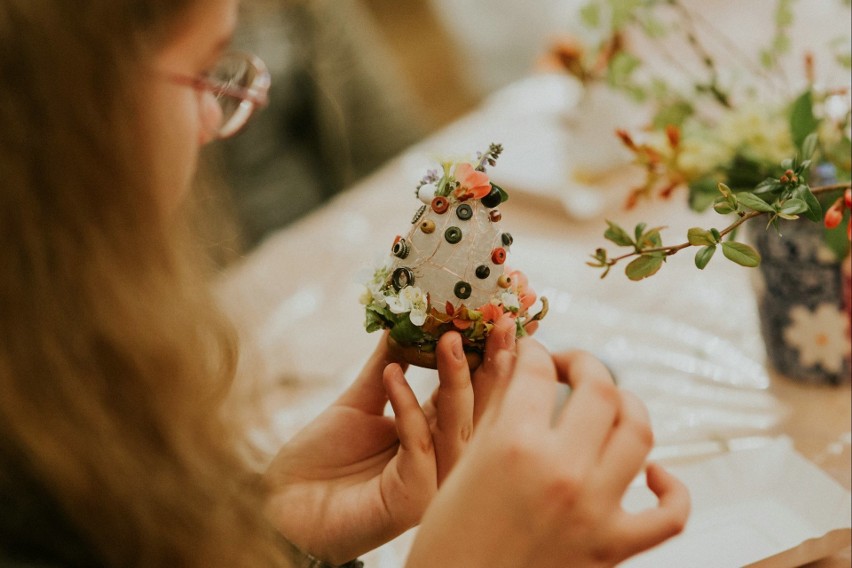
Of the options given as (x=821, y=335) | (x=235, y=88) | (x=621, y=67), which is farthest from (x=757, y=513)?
(x=235, y=88)

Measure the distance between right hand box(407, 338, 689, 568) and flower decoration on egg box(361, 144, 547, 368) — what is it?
0.09 metres

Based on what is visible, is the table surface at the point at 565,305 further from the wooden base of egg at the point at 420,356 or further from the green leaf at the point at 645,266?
the green leaf at the point at 645,266

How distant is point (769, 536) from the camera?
2.37 ft

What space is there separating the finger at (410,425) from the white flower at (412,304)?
0.14 feet

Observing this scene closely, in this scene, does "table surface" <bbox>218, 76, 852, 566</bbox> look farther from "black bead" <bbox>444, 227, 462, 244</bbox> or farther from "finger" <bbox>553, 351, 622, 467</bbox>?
"finger" <bbox>553, 351, 622, 467</bbox>

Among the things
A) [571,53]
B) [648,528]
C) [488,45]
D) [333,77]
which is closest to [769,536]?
[648,528]

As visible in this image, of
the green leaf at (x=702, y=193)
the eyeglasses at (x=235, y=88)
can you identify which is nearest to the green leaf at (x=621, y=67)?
the green leaf at (x=702, y=193)

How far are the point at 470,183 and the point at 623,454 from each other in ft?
0.77

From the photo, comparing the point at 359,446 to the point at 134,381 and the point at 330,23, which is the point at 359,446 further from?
the point at 330,23

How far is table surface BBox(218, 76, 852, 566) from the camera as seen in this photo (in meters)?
0.91

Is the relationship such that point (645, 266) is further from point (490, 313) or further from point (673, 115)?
point (673, 115)

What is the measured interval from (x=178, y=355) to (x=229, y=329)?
3.0 inches

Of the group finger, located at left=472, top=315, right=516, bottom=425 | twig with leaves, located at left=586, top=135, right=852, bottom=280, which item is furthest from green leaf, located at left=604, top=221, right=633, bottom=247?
finger, located at left=472, top=315, right=516, bottom=425

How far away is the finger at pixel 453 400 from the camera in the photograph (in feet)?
2.10
